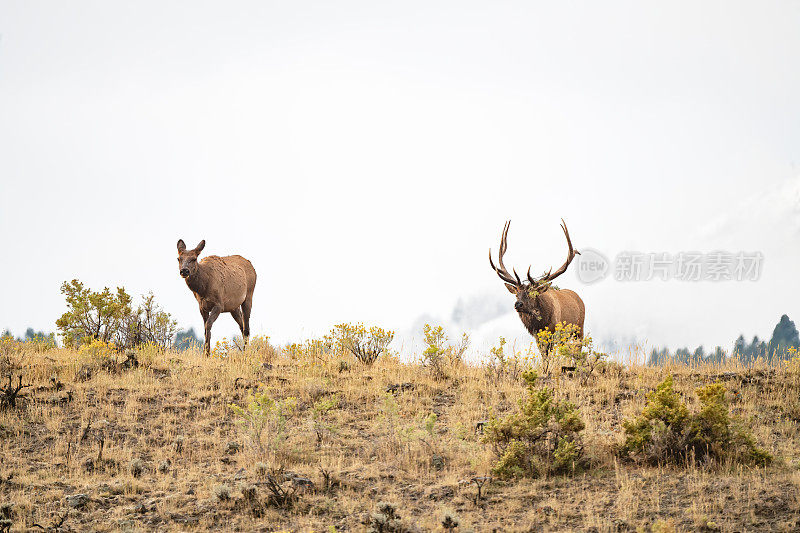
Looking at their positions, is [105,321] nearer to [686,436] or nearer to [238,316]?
[238,316]

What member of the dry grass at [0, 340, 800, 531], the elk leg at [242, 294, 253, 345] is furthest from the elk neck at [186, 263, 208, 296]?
the dry grass at [0, 340, 800, 531]

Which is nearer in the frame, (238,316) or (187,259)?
(187,259)

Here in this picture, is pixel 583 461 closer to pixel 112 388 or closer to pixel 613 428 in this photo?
pixel 613 428

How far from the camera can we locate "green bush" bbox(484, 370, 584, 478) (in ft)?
27.2

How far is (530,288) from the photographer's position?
50.2ft

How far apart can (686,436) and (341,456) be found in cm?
411

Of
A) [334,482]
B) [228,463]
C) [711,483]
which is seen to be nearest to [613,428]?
[711,483]

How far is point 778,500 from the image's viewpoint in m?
7.16

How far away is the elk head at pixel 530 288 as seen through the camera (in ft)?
49.4

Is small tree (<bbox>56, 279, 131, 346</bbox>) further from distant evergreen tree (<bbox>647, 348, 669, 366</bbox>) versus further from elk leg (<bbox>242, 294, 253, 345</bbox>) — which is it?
distant evergreen tree (<bbox>647, 348, 669, 366</bbox>)

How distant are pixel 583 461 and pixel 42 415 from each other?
7990 millimetres

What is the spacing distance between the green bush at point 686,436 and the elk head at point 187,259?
11.1 m

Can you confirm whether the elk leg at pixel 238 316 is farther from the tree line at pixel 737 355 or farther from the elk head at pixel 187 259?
the tree line at pixel 737 355

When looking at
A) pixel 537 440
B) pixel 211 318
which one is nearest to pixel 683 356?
pixel 537 440
